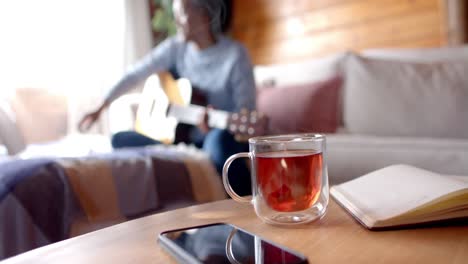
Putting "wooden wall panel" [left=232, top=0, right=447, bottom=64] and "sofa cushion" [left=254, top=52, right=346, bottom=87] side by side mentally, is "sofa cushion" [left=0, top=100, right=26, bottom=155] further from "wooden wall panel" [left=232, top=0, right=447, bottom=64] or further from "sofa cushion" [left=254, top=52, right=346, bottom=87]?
"wooden wall panel" [left=232, top=0, right=447, bottom=64]

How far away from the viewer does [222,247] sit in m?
0.50

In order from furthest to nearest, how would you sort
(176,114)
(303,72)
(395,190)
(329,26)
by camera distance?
(329,26) → (303,72) → (176,114) → (395,190)

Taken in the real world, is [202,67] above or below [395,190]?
above

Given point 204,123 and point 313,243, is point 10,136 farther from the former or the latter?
point 313,243

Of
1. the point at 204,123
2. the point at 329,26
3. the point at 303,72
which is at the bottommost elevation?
the point at 204,123

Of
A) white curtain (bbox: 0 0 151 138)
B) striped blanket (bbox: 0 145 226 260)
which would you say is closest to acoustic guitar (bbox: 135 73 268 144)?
striped blanket (bbox: 0 145 226 260)

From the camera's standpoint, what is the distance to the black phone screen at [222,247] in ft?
1.46

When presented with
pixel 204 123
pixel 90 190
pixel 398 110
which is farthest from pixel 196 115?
pixel 398 110

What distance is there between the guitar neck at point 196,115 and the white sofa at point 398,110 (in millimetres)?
361

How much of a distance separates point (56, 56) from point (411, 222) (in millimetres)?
2458

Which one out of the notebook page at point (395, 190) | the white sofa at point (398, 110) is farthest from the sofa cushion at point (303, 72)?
the notebook page at point (395, 190)

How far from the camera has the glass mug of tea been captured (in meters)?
0.56

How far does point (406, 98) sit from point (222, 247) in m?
1.37

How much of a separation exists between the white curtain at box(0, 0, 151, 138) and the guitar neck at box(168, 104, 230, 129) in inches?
38.5
